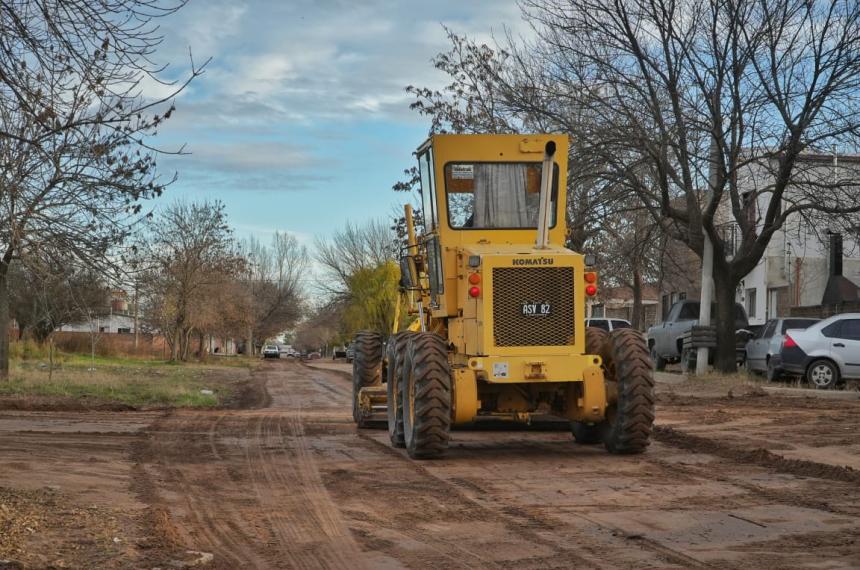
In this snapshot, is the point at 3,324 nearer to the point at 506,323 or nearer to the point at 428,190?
the point at 428,190

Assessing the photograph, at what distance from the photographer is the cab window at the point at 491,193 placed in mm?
13445

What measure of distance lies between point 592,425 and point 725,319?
15360 millimetres

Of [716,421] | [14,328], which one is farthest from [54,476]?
[14,328]

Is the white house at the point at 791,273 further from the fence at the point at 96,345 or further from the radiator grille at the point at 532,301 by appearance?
the radiator grille at the point at 532,301

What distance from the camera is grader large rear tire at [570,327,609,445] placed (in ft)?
44.1

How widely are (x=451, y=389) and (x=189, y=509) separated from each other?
3978mm

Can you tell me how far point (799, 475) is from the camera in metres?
11.0

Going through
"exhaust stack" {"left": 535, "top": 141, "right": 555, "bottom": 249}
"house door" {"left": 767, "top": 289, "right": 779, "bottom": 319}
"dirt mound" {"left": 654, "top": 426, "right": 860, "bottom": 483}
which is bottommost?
"dirt mound" {"left": 654, "top": 426, "right": 860, "bottom": 483}

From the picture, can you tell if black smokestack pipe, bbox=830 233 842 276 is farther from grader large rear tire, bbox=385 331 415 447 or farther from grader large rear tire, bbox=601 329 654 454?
grader large rear tire, bbox=601 329 654 454

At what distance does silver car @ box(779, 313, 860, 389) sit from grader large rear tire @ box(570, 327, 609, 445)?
36.4 ft

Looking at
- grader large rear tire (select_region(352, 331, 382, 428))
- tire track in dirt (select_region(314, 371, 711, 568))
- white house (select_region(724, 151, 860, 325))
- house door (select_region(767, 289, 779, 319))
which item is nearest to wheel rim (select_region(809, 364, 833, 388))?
grader large rear tire (select_region(352, 331, 382, 428))

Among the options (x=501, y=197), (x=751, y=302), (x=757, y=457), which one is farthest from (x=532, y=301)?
(x=751, y=302)

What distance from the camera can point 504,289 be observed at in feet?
40.7

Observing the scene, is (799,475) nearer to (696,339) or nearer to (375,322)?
(696,339)
